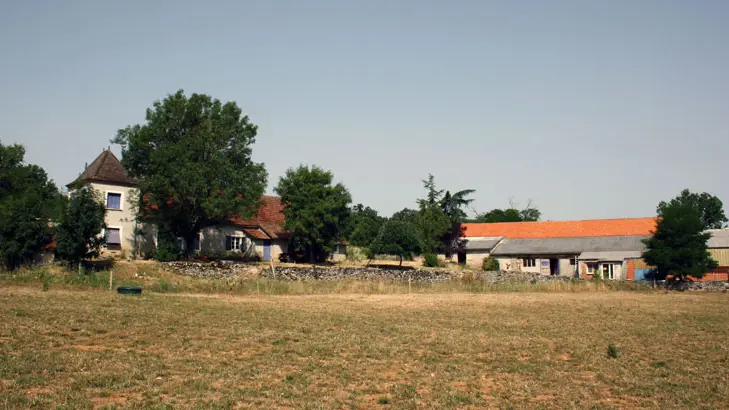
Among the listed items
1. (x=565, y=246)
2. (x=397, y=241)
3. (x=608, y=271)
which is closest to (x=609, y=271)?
(x=608, y=271)

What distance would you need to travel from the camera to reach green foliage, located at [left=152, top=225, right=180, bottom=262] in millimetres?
52875

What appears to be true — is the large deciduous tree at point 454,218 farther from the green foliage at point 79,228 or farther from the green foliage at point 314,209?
the green foliage at point 79,228

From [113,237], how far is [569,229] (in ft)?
174

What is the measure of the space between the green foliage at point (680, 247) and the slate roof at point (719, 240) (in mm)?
14511

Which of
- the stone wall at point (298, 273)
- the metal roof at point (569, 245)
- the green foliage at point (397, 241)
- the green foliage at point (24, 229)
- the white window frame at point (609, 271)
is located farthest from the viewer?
the metal roof at point (569, 245)

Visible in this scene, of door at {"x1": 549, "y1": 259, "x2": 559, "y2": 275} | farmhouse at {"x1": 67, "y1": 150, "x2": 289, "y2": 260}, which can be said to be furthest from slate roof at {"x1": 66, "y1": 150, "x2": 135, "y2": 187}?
door at {"x1": 549, "y1": 259, "x2": 559, "y2": 275}

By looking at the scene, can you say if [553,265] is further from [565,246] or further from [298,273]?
[298,273]

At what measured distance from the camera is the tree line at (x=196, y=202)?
44.4m

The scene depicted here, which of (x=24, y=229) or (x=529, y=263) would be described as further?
(x=529, y=263)

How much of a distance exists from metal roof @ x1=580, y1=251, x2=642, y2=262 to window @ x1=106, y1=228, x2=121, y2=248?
4662 cm

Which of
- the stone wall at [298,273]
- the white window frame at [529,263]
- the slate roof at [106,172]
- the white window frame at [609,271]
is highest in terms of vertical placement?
the slate roof at [106,172]

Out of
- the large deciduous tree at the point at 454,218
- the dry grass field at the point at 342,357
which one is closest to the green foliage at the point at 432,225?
the large deciduous tree at the point at 454,218

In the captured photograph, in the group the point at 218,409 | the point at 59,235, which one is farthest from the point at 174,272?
the point at 218,409

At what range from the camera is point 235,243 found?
63094 millimetres
